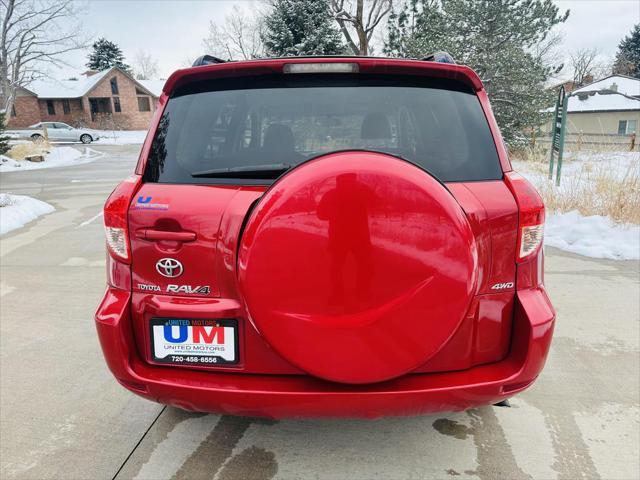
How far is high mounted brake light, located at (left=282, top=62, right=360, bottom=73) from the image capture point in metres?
1.84

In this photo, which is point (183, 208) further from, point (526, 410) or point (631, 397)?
point (631, 397)

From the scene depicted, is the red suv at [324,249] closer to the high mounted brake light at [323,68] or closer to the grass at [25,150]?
the high mounted brake light at [323,68]

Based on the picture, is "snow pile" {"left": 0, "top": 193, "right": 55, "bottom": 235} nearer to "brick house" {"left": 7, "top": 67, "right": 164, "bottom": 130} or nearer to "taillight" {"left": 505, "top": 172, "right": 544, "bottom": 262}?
"taillight" {"left": 505, "top": 172, "right": 544, "bottom": 262}

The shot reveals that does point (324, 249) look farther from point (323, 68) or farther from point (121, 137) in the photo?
point (121, 137)

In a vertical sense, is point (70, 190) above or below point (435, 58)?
below

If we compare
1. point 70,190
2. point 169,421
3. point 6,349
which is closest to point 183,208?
point 169,421

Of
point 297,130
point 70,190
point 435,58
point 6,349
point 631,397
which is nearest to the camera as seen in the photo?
point 297,130

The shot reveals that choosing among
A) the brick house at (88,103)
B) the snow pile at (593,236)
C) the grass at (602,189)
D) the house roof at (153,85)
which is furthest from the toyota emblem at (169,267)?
the house roof at (153,85)

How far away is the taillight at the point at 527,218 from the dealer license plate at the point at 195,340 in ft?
3.67

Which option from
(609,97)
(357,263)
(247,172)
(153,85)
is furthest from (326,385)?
(153,85)

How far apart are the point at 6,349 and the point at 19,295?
1189mm

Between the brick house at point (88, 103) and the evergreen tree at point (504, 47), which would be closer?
the evergreen tree at point (504, 47)

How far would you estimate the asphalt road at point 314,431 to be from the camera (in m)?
2.03

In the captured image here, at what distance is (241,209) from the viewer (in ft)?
5.19
